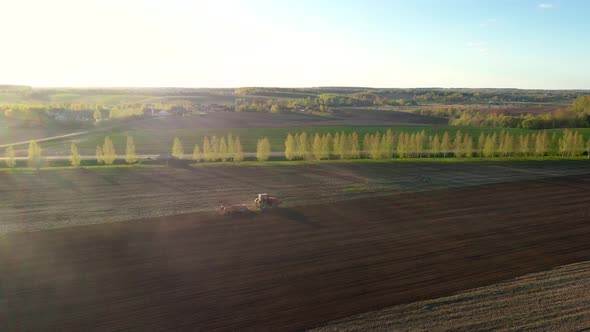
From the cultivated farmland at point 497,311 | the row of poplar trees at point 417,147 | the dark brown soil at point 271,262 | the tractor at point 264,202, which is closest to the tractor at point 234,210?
the dark brown soil at point 271,262

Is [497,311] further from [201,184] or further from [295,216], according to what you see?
[201,184]

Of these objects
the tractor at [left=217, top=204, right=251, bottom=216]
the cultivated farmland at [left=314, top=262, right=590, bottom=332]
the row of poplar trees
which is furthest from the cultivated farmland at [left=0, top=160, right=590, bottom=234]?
the cultivated farmland at [left=314, top=262, right=590, bottom=332]

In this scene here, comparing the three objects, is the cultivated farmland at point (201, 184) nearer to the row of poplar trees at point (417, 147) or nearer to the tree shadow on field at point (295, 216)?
the tree shadow on field at point (295, 216)

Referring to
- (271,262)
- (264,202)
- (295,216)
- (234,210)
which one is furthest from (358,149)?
(271,262)

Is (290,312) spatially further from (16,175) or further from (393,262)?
(16,175)

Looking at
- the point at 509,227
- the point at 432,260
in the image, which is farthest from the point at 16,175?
the point at 509,227

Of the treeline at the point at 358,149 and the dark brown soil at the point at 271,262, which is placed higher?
the treeline at the point at 358,149
